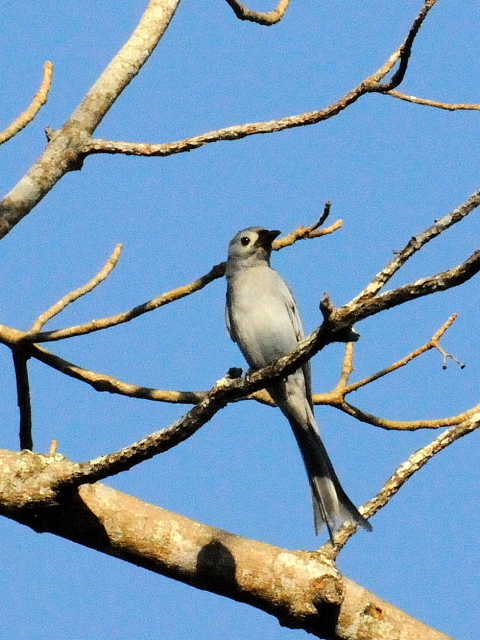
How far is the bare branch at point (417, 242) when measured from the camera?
2.81 m

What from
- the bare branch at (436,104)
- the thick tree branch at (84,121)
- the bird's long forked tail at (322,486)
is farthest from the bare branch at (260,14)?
the bird's long forked tail at (322,486)

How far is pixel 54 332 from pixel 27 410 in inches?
16.8

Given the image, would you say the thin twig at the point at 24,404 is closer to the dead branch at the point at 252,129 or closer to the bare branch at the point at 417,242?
the dead branch at the point at 252,129

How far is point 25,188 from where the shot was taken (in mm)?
4301

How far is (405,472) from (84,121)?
8.07 ft

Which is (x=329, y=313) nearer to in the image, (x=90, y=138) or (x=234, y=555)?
(x=234, y=555)

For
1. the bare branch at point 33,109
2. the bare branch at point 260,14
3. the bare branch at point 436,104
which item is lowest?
the bare branch at point 33,109

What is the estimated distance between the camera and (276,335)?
6211 millimetres

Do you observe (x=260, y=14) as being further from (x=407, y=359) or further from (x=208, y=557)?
(x=208, y=557)

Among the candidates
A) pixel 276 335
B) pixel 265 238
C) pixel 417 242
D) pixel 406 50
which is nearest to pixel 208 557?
pixel 417 242

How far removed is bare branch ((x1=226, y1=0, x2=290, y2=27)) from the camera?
5125 mm

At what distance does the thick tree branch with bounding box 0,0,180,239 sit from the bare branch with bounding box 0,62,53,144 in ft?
0.53

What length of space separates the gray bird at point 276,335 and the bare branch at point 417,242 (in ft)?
7.32

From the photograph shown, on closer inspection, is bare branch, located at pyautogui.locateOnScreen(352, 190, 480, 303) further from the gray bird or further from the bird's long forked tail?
the gray bird
